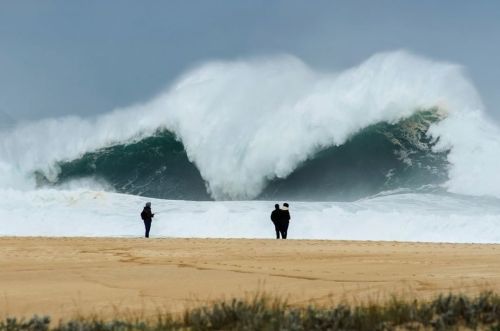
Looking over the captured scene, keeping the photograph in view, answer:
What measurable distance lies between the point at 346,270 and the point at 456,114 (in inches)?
1001

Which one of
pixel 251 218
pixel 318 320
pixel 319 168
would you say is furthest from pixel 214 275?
pixel 319 168

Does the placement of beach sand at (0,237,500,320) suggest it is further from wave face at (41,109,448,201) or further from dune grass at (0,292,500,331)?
wave face at (41,109,448,201)

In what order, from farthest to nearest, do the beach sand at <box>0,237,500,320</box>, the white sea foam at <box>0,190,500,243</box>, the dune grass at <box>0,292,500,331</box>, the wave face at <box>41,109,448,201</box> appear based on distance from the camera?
the wave face at <box>41,109,448,201</box> → the white sea foam at <box>0,190,500,243</box> → the beach sand at <box>0,237,500,320</box> → the dune grass at <box>0,292,500,331</box>

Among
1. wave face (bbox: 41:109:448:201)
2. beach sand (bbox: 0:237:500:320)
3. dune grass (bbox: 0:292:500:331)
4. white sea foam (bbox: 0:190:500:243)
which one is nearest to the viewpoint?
dune grass (bbox: 0:292:500:331)

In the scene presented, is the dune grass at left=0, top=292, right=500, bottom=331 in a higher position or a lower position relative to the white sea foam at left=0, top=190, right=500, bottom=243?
lower

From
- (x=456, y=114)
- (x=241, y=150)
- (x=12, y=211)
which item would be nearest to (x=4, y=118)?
(x=241, y=150)

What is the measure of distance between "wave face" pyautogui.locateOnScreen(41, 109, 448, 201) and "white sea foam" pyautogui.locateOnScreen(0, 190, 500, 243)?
5258 millimetres

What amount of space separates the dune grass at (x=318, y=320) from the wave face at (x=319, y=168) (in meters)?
23.5

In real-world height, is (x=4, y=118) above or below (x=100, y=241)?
above

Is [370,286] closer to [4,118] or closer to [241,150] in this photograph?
[241,150]

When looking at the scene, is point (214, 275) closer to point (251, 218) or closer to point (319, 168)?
point (251, 218)

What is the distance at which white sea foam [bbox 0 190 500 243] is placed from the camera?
61.5 feet

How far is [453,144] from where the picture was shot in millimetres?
29672

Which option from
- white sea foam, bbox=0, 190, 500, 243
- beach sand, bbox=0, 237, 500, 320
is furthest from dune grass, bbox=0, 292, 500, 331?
white sea foam, bbox=0, 190, 500, 243
